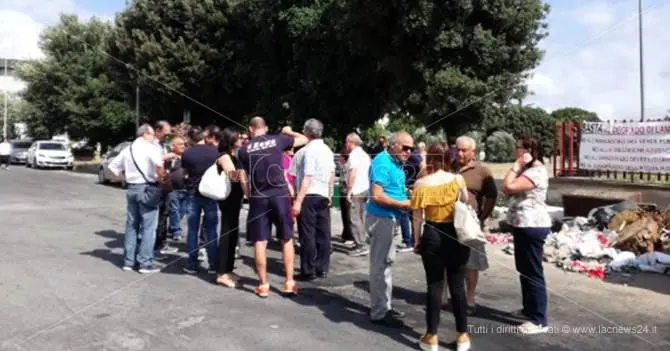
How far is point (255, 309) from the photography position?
6.43 m

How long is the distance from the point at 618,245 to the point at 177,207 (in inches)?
257

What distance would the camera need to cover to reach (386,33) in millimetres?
18344

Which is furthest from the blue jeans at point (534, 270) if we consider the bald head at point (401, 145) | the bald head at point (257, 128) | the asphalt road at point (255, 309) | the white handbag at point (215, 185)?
the white handbag at point (215, 185)

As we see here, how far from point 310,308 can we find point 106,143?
110 ft

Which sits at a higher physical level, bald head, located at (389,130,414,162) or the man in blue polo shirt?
bald head, located at (389,130,414,162)

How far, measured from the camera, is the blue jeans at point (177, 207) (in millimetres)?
9703

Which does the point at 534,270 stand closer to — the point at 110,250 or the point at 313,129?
the point at 313,129

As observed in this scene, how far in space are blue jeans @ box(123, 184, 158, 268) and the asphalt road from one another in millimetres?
242

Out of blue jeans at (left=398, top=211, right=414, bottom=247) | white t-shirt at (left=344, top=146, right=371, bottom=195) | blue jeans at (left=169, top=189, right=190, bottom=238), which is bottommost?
blue jeans at (left=398, top=211, right=414, bottom=247)

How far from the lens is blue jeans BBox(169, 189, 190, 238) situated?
9703mm

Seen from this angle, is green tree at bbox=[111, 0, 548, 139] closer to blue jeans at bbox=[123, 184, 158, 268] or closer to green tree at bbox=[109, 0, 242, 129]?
green tree at bbox=[109, 0, 242, 129]

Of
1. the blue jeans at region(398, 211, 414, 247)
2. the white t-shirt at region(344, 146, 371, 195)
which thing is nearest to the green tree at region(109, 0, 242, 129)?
the blue jeans at region(398, 211, 414, 247)

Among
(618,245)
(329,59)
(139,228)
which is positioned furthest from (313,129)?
(329,59)

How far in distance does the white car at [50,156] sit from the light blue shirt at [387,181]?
3183 centimetres
